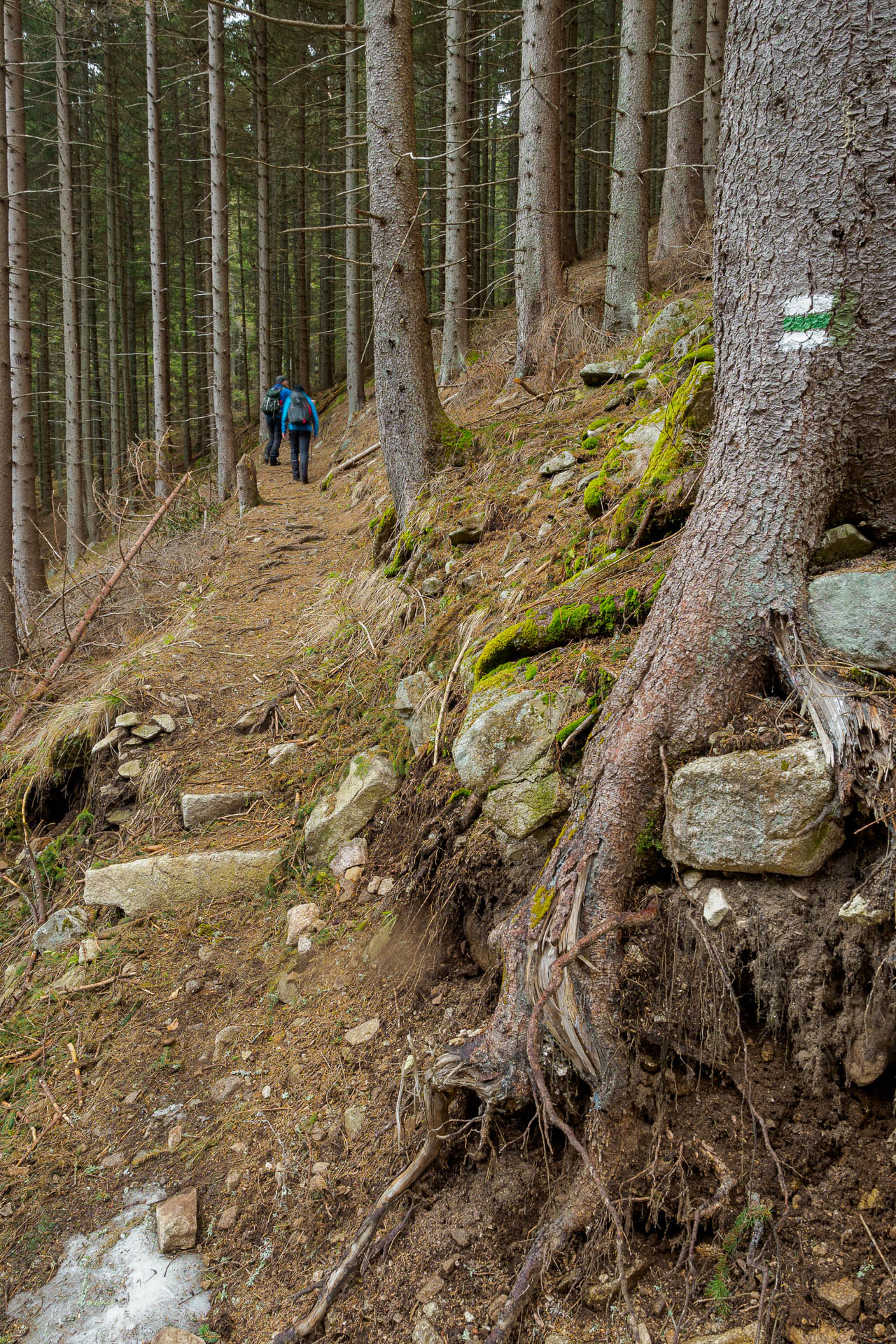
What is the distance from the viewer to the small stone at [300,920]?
3977 mm

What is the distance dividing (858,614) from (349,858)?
2829mm

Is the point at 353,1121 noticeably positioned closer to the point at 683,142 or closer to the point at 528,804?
the point at 528,804

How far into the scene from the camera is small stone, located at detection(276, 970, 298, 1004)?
145 inches

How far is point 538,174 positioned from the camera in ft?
28.2

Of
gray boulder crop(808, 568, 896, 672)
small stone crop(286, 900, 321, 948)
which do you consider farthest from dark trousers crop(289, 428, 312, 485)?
gray boulder crop(808, 568, 896, 672)

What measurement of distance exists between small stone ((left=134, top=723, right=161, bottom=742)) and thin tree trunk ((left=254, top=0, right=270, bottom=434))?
1245cm

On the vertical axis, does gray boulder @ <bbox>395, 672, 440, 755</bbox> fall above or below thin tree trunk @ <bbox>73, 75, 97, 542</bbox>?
below

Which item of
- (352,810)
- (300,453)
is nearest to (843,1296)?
(352,810)

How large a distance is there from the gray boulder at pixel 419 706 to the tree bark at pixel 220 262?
852 centimetres

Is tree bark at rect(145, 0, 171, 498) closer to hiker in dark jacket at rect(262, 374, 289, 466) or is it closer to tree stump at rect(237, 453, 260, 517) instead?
hiker in dark jacket at rect(262, 374, 289, 466)

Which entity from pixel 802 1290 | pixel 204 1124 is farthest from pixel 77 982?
pixel 802 1290

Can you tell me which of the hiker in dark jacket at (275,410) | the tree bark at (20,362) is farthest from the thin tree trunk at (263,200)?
the tree bark at (20,362)

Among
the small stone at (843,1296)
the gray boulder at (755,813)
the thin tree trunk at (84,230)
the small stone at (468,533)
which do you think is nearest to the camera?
the small stone at (843,1296)

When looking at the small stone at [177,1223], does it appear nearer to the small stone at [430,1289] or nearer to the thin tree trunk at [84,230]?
the small stone at [430,1289]
